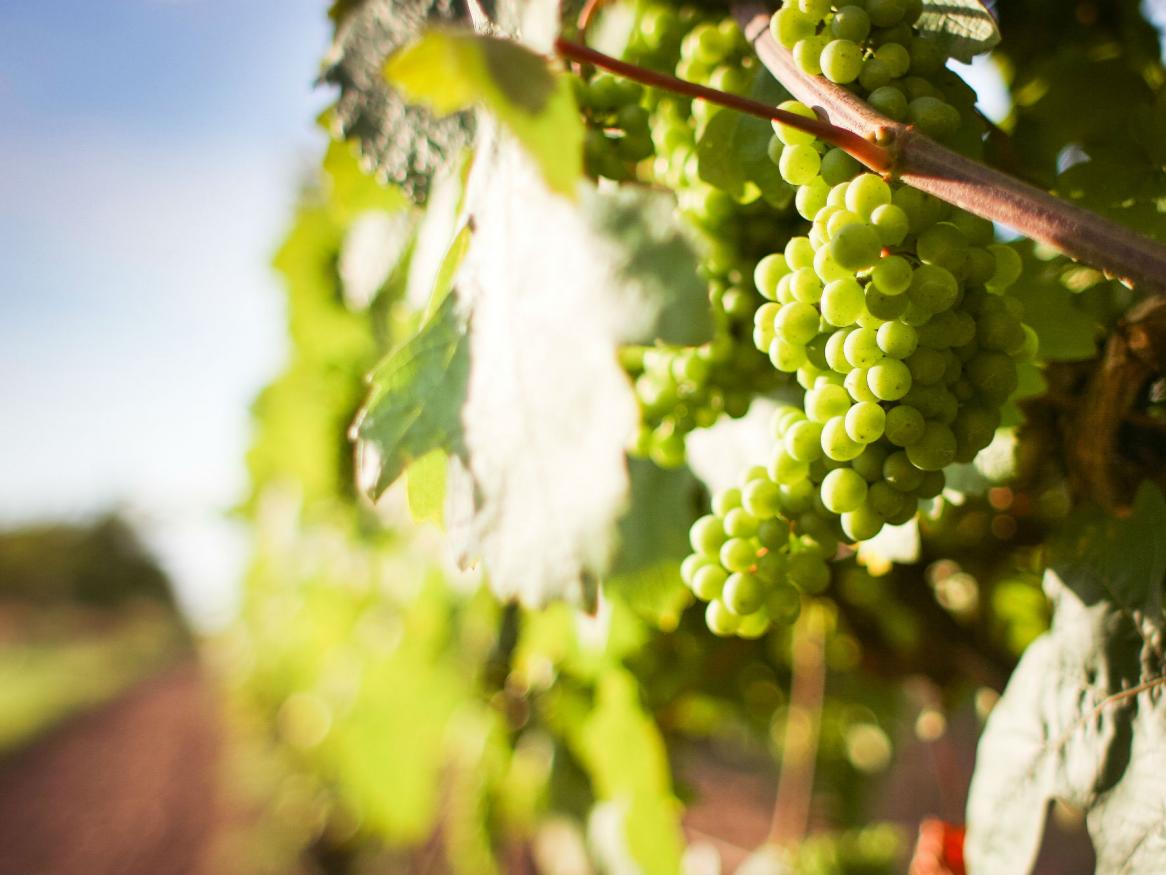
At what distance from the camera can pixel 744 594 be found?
1.65 ft

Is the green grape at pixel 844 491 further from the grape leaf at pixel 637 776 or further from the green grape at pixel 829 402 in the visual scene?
the grape leaf at pixel 637 776

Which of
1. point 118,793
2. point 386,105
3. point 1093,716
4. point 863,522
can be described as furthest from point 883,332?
point 118,793

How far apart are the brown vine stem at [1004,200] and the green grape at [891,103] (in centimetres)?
1

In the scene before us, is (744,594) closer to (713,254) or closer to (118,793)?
(713,254)

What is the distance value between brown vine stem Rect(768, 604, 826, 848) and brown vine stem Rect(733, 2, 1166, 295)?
928 mm

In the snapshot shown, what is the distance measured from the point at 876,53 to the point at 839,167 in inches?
3.1

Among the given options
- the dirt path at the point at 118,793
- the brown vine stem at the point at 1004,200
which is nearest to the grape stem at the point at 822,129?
the brown vine stem at the point at 1004,200

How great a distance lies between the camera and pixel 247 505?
11.2ft

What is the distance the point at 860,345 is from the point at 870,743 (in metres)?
1.69

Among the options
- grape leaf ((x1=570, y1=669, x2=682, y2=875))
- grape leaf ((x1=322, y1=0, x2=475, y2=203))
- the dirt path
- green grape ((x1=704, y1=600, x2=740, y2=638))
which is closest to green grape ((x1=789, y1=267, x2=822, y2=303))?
green grape ((x1=704, y1=600, x2=740, y2=638))

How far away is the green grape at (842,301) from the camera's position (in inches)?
16.5

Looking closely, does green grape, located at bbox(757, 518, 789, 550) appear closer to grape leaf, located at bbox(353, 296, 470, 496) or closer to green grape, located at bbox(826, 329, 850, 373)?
green grape, located at bbox(826, 329, 850, 373)

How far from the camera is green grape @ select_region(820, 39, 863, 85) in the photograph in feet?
1.42

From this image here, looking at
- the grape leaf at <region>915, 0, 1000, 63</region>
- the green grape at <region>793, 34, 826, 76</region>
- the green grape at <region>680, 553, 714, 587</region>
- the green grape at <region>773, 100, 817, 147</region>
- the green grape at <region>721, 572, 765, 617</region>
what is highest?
the grape leaf at <region>915, 0, 1000, 63</region>
